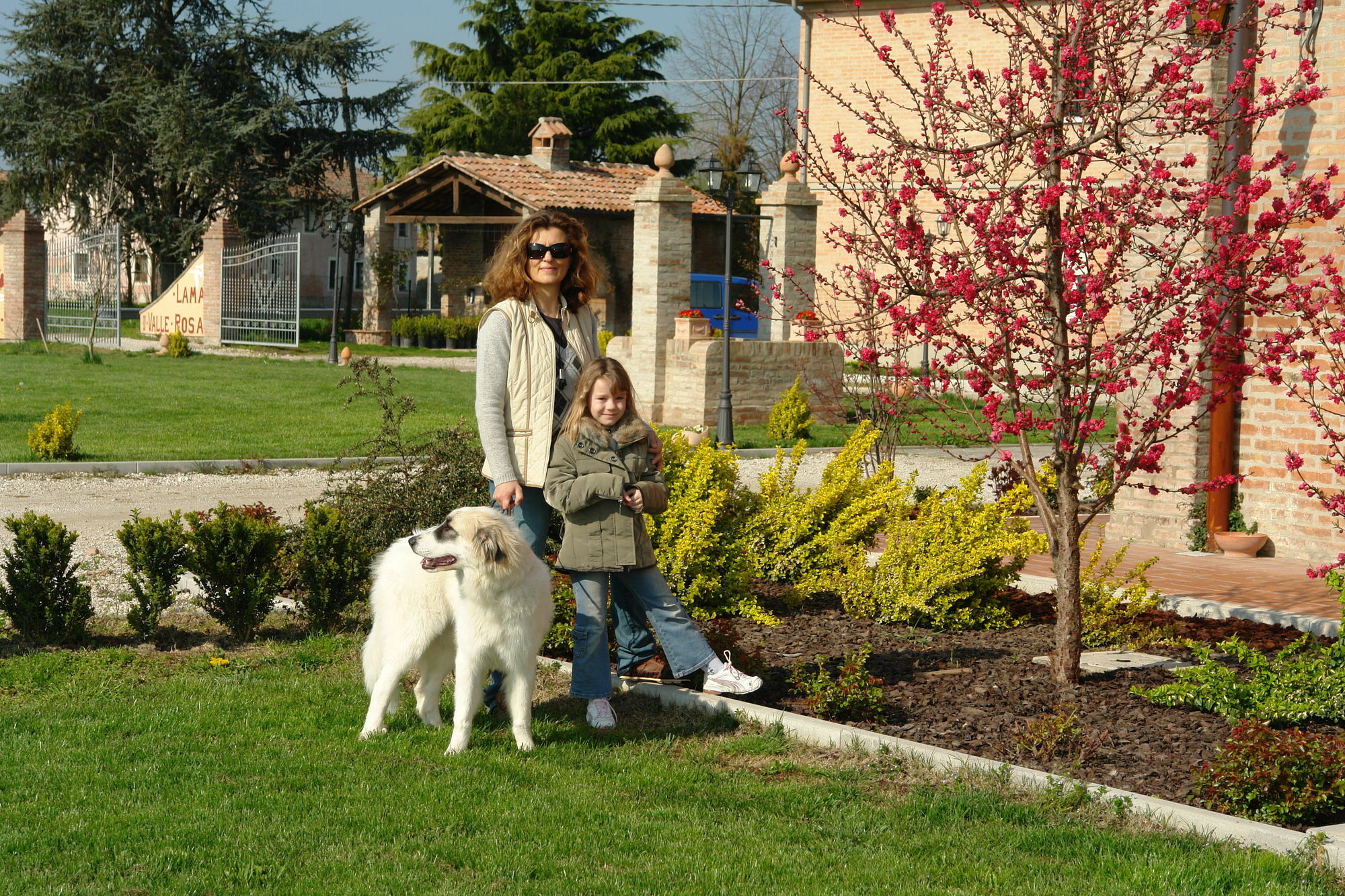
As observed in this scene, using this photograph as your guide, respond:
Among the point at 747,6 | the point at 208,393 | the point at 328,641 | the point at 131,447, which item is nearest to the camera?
the point at 328,641

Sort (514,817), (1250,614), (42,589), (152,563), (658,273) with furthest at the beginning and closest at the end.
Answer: (658,273) < (1250,614) < (152,563) < (42,589) < (514,817)

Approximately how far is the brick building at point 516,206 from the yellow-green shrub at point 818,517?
2553cm

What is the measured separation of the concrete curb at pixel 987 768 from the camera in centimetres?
425

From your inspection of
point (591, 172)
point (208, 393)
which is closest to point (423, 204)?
point (591, 172)

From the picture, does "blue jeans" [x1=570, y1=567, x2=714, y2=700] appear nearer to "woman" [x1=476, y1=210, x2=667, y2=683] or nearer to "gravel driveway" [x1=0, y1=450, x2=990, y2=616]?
"woman" [x1=476, y1=210, x2=667, y2=683]

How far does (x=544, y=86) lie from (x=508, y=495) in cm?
4396

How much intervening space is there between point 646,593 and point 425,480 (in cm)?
237

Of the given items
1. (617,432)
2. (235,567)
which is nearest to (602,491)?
(617,432)

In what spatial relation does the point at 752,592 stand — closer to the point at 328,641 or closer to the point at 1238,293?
the point at 328,641

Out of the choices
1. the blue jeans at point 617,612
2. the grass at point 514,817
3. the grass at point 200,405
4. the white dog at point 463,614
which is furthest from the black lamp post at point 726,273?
the grass at point 514,817

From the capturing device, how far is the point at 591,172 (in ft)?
127

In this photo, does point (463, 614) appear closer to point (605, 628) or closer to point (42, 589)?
point (605, 628)

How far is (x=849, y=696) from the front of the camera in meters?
5.55

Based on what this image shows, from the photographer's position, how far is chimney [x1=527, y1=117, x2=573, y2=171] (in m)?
37.7
